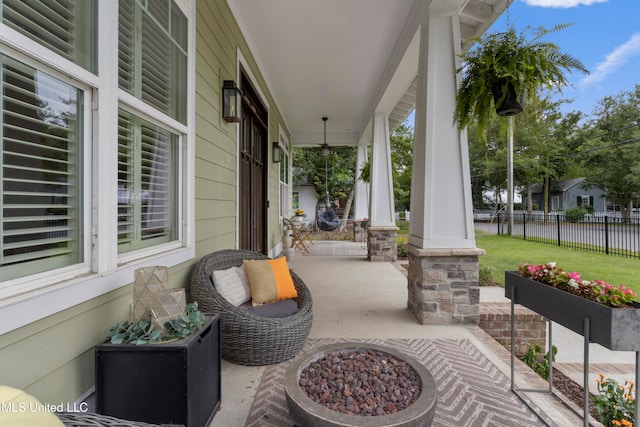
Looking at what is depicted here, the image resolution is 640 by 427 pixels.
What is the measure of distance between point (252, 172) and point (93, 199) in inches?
139

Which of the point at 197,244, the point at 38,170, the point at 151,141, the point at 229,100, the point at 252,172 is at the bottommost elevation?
the point at 197,244

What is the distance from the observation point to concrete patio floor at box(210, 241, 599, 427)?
176 centimetres

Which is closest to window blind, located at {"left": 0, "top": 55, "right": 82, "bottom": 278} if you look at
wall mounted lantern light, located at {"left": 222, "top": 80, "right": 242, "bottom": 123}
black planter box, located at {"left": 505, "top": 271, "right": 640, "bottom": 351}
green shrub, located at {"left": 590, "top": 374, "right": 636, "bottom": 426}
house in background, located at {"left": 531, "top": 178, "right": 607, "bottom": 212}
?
wall mounted lantern light, located at {"left": 222, "top": 80, "right": 242, "bottom": 123}

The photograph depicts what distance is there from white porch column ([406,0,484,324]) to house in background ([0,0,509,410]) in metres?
0.01

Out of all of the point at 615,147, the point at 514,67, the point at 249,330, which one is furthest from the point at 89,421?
the point at 615,147

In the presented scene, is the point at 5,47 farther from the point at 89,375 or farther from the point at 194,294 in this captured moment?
the point at 194,294

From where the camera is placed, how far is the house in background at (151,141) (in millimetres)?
1131

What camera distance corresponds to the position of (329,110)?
7172mm

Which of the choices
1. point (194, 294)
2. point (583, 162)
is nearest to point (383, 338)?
point (194, 294)

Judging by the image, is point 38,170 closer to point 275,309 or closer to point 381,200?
point 275,309

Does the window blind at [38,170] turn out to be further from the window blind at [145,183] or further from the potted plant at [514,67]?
the potted plant at [514,67]

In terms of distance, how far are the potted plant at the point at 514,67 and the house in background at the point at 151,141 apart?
0.59 meters

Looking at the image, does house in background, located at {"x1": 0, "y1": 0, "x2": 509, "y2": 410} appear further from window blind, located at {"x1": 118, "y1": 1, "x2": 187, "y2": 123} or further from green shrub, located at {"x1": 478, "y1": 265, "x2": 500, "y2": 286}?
green shrub, located at {"x1": 478, "y1": 265, "x2": 500, "y2": 286}

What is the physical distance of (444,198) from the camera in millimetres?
2996
